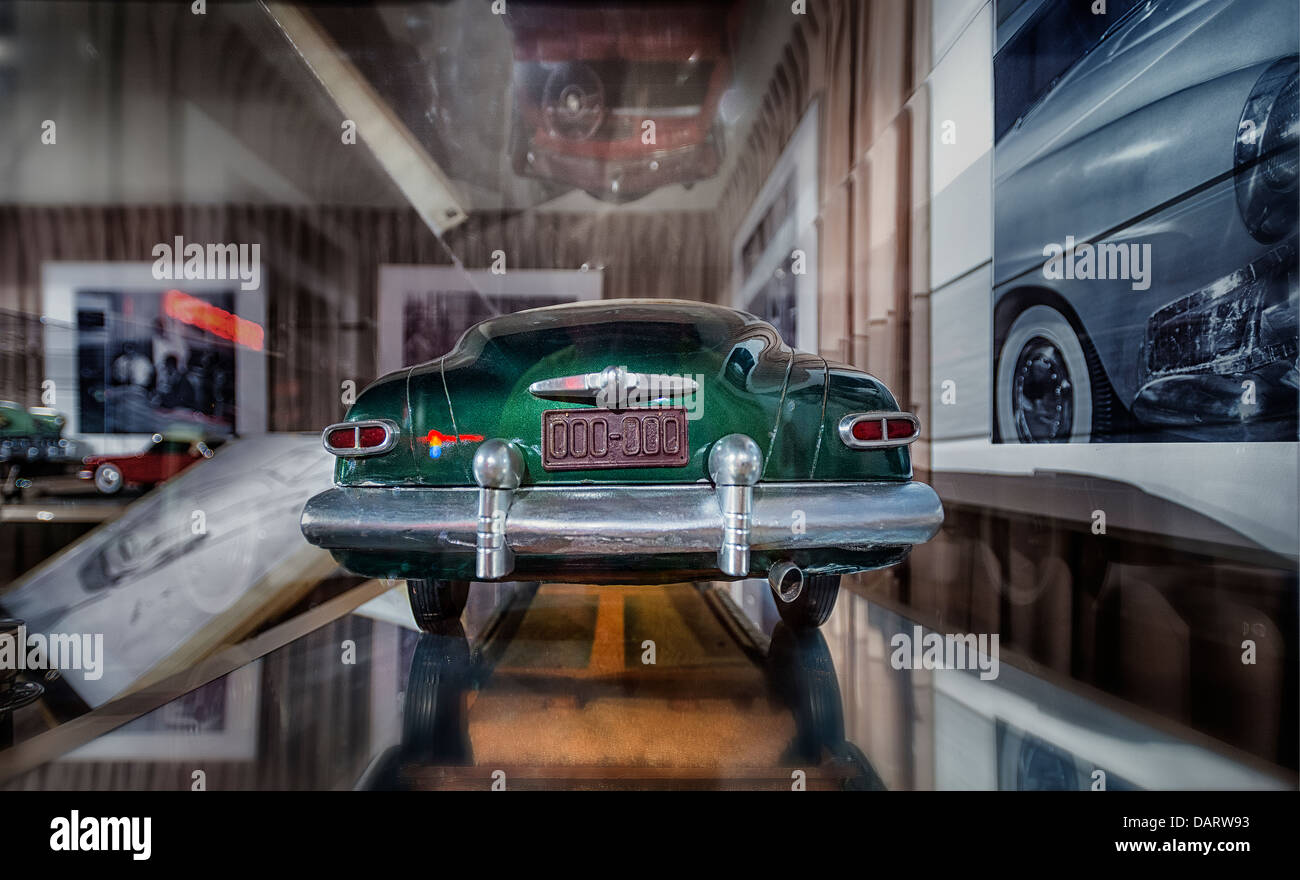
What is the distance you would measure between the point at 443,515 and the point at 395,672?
0.75m

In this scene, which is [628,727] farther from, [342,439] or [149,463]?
[149,463]

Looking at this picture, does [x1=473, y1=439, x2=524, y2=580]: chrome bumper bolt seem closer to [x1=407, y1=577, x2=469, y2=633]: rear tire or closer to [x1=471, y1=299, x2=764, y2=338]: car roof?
[x1=471, y1=299, x2=764, y2=338]: car roof

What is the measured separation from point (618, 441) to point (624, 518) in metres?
0.22

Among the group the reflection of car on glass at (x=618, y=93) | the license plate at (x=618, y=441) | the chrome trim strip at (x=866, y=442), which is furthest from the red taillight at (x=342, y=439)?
the reflection of car on glass at (x=618, y=93)

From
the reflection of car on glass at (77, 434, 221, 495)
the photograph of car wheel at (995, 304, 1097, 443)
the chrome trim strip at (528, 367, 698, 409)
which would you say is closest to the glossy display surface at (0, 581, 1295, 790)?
the chrome trim strip at (528, 367, 698, 409)

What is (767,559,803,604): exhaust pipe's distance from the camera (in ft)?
3.62

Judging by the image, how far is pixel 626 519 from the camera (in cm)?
117

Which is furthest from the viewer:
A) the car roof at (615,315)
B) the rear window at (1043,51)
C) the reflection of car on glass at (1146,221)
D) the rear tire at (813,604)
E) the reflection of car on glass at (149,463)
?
the reflection of car on glass at (149,463)

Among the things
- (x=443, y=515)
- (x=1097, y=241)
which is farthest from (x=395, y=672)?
(x=1097, y=241)

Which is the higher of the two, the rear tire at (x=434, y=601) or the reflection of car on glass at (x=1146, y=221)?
the reflection of car on glass at (x=1146, y=221)

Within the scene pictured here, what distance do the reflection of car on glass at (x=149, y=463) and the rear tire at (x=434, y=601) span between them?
2.06 meters

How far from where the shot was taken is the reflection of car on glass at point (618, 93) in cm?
231

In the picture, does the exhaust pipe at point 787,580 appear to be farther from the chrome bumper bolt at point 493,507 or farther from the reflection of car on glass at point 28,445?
the reflection of car on glass at point 28,445

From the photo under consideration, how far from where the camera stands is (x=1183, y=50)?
6.47 feet
